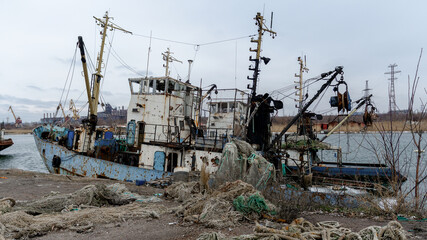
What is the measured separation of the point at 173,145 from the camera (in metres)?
11.7

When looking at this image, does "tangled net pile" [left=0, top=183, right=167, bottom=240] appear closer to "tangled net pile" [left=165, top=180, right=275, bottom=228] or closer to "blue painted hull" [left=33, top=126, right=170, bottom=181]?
"tangled net pile" [left=165, top=180, right=275, bottom=228]

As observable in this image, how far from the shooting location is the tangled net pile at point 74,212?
4613mm

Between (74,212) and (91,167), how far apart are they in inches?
336

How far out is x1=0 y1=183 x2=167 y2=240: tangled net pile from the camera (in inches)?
182

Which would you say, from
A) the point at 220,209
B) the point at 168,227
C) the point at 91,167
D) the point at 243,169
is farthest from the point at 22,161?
the point at 220,209

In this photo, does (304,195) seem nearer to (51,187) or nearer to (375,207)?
(375,207)

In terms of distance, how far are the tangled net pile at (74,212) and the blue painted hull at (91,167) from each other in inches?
160

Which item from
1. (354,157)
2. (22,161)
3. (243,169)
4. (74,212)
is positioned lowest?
(22,161)

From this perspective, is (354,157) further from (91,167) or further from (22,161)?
(22,161)

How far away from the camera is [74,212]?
544cm

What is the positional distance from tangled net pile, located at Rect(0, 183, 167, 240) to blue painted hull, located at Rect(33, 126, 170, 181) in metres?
4.07

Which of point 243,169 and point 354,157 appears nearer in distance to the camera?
point 243,169

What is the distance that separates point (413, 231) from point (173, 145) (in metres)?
8.84

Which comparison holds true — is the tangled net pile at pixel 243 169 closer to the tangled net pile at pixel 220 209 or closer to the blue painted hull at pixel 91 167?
the tangled net pile at pixel 220 209
